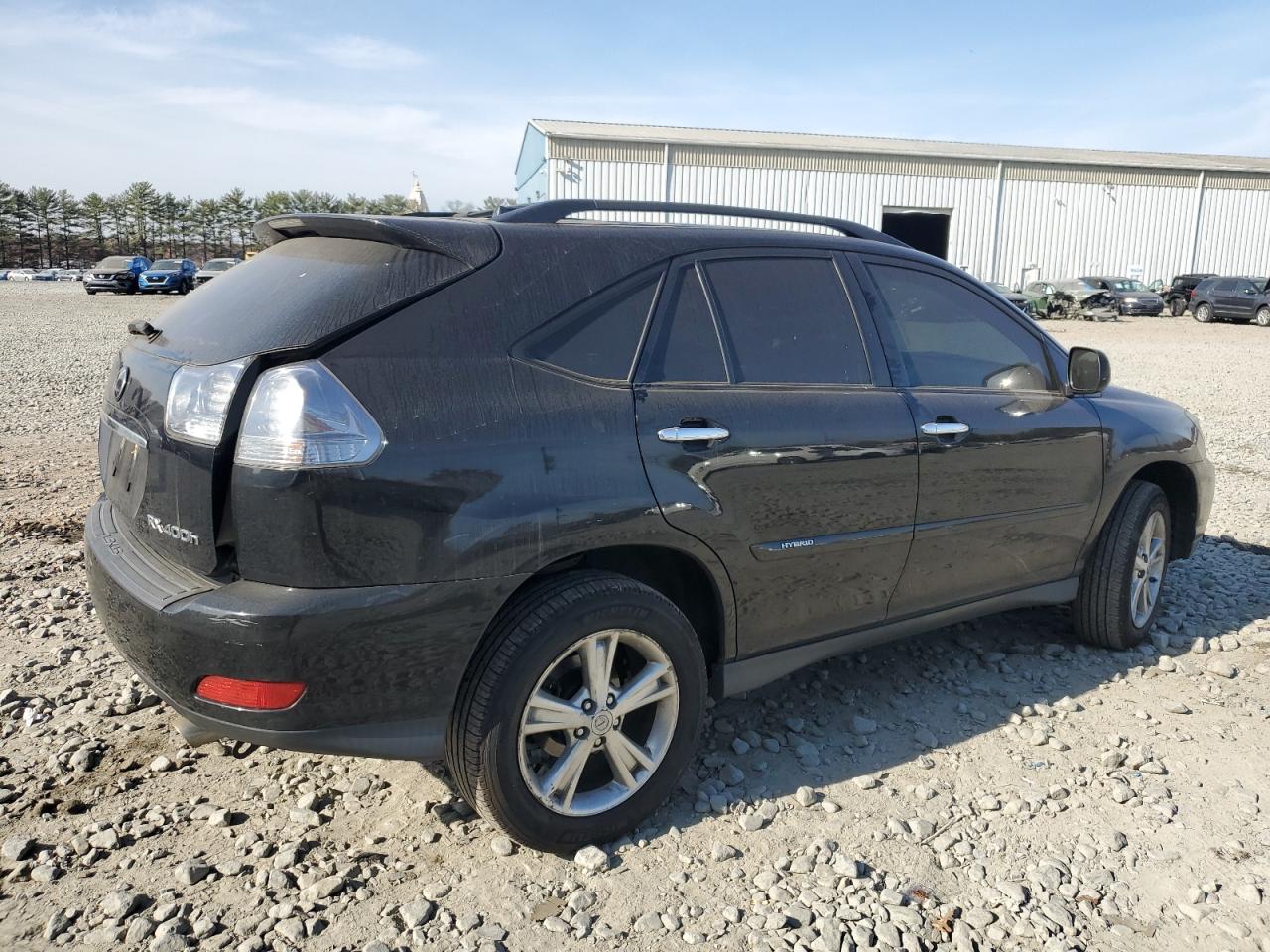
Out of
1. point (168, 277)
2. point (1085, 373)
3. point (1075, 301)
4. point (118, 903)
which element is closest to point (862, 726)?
point (1085, 373)

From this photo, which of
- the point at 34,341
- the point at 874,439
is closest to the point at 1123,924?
the point at 874,439

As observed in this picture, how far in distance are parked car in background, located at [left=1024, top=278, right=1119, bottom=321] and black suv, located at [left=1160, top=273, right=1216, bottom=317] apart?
11.9 feet

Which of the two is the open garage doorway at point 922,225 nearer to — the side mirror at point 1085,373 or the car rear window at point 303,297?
the side mirror at point 1085,373

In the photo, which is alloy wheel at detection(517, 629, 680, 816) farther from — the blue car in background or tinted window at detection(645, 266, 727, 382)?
the blue car in background

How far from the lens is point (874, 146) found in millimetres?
39188

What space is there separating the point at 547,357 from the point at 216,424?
0.88m

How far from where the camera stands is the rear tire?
436 centimetres

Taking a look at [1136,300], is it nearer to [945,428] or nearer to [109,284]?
[945,428]

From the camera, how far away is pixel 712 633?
320 centimetres

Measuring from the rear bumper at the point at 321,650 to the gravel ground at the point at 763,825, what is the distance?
0.45 metres

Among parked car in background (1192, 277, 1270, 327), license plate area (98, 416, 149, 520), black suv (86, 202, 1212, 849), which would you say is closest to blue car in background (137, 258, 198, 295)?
parked car in background (1192, 277, 1270, 327)

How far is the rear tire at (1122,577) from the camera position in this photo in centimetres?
436

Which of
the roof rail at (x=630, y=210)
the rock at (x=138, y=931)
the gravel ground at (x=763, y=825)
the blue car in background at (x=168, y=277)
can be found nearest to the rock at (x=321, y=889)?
the gravel ground at (x=763, y=825)

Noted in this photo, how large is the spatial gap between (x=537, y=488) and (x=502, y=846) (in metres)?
1.08
